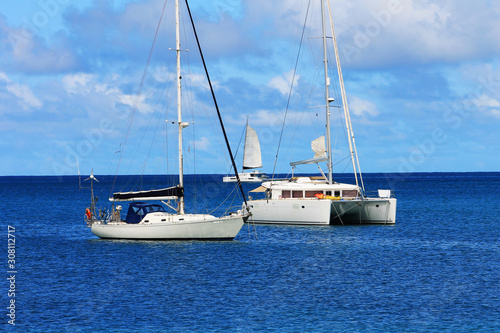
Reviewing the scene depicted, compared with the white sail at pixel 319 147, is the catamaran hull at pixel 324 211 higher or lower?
lower

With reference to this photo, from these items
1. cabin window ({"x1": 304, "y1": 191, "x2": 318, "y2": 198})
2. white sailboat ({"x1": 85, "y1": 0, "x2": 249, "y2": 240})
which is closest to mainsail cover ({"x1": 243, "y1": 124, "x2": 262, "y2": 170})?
cabin window ({"x1": 304, "y1": 191, "x2": 318, "y2": 198})

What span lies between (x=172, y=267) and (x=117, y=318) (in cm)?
1083

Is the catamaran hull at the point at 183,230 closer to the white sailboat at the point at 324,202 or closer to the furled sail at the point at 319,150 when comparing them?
the white sailboat at the point at 324,202

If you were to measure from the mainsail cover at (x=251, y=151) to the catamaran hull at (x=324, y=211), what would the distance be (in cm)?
7537

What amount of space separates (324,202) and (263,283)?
78.2ft

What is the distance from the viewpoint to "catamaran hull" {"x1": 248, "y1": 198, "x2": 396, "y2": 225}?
2168 inches

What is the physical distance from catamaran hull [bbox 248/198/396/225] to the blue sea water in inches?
114

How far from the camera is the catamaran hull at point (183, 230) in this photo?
43.3 metres

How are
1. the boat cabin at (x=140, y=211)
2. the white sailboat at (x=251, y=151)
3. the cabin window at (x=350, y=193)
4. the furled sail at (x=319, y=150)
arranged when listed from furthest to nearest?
1. the white sailboat at (x=251, y=151)
2. the furled sail at (x=319, y=150)
3. the cabin window at (x=350, y=193)
4. the boat cabin at (x=140, y=211)

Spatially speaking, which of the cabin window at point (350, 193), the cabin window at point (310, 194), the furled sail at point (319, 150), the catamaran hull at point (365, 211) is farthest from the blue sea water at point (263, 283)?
the furled sail at point (319, 150)

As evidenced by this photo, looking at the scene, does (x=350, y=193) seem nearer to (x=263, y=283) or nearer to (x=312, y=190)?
(x=312, y=190)

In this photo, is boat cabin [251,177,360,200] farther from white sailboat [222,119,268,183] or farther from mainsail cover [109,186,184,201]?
white sailboat [222,119,268,183]

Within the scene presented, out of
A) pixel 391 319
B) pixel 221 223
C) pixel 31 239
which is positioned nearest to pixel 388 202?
pixel 221 223

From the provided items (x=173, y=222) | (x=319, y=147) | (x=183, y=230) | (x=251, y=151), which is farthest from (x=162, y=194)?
(x=251, y=151)
